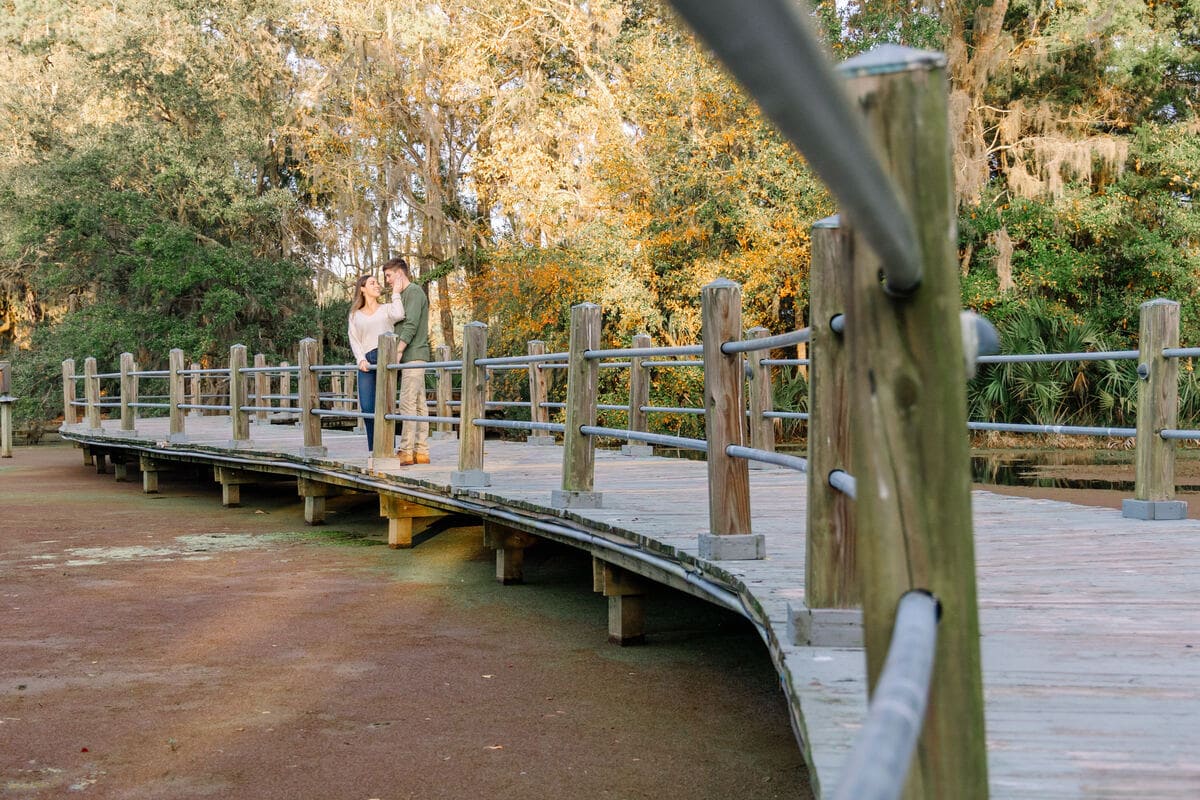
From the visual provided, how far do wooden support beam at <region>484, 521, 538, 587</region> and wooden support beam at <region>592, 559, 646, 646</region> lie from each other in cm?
196

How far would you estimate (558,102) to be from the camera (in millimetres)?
25172

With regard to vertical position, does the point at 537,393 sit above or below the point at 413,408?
above

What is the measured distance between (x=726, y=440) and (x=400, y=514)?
5.88m

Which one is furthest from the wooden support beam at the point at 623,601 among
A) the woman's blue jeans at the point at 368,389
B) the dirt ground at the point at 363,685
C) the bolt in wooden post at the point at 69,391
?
the bolt in wooden post at the point at 69,391

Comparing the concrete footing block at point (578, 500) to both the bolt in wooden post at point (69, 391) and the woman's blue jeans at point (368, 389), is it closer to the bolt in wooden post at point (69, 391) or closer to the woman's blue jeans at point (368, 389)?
the woman's blue jeans at point (368, 389)

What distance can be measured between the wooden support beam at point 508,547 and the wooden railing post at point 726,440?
3879 mm

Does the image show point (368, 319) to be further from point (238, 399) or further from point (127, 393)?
point (127, 393)

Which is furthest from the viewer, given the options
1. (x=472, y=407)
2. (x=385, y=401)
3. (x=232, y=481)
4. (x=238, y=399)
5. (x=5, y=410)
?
(x=5, y=410)

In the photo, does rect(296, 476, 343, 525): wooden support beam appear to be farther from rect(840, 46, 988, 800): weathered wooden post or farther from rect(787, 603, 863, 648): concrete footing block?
rect(840, 46, 988, 800): weathered wooden post

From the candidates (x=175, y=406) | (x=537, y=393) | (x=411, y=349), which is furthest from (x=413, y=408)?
(x=175, y=406)

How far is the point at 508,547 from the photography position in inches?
360

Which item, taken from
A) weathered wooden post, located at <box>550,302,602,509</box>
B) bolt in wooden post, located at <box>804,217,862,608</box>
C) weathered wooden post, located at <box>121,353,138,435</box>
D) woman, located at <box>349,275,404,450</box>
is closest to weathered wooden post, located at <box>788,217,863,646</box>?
bolt in wooden post, located at <box>804,217,862,608</box>

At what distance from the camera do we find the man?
10.5m

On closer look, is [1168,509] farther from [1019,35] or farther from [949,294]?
[1019,35]
